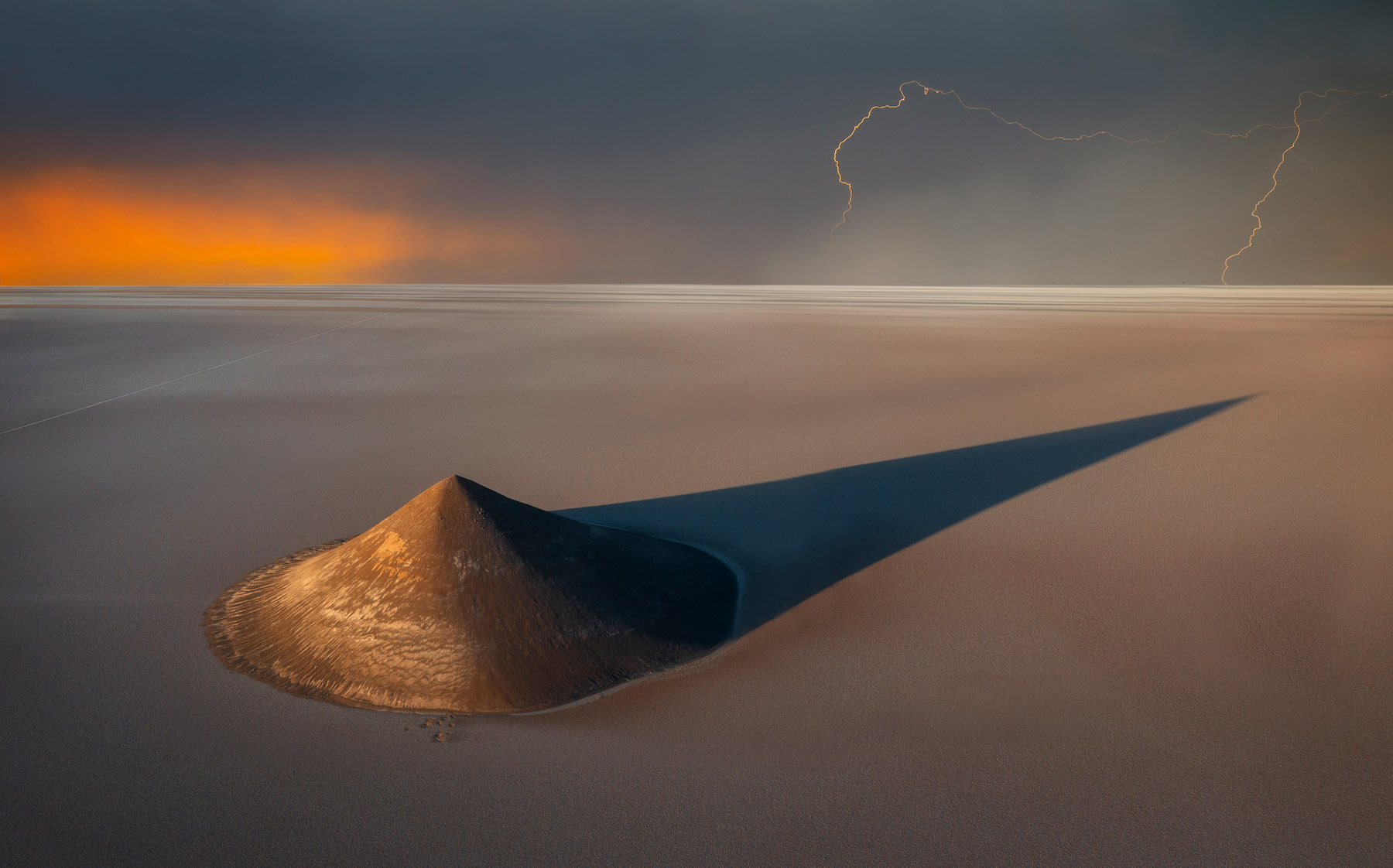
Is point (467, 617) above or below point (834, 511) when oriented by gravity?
below

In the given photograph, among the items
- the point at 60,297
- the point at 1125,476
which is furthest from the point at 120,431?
the point at 60,297

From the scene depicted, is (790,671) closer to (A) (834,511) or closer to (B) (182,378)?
(A) (834,511)

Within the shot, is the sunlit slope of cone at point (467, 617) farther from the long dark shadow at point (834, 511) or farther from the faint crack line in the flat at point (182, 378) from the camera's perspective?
the faint crack line in the flat at point (182, 378)

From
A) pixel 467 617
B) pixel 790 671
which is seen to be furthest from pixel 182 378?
pixel 790 671

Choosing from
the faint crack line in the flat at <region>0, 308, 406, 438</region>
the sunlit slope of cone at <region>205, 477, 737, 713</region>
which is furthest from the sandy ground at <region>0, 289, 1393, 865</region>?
the faint crack line in the flat at <region>0, 308, 406, 438</region>

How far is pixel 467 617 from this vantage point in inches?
149

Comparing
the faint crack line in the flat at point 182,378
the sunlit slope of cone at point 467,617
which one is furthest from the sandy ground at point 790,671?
the faint crack line in the flat at point 182,378

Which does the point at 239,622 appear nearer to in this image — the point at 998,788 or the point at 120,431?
the point at 998,788

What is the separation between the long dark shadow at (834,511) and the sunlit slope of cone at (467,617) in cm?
67

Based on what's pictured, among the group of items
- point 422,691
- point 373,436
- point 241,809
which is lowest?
point 241,809

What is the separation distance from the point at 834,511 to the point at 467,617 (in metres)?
3.27

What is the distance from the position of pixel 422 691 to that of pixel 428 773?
527mm

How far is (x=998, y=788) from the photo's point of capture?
2.97 m

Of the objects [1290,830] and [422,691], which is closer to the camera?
[1290,830]
